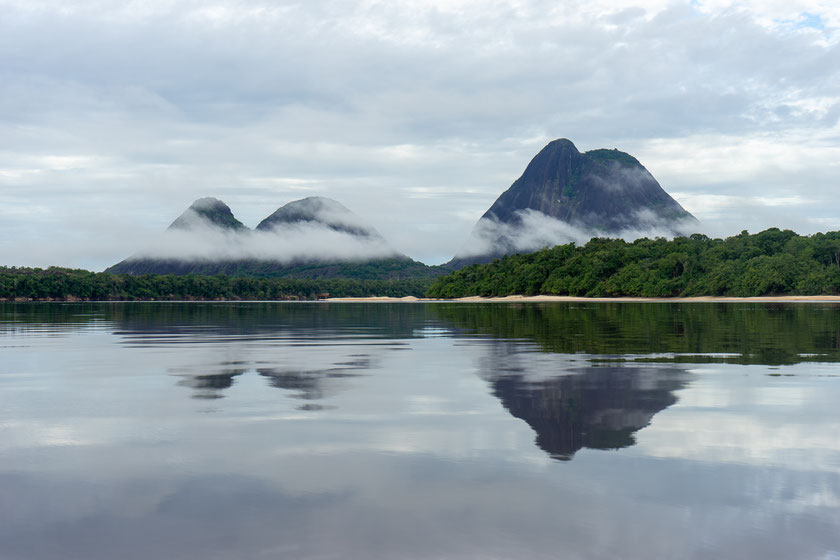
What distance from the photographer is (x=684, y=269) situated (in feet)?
498

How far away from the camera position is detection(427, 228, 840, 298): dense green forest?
12950cm

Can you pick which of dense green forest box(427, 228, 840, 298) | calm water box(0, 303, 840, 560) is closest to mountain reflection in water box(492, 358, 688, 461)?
calm water box(0, 303, 840, 560)

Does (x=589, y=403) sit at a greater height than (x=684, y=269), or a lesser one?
lesser

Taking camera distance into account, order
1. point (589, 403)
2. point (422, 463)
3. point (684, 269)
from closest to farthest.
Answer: point (422, 463) < point (589, 403) < point (684, 269)

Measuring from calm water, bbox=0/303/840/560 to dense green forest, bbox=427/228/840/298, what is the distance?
12261 centimetres

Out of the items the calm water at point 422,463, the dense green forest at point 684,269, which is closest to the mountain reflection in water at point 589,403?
the calm water at point 422,463

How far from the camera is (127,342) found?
31.5m

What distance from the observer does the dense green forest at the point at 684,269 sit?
130 metres

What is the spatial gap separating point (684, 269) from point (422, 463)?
15280 cm

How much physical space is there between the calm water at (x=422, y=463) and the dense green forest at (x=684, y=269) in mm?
122610

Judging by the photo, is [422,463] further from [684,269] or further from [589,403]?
[684,269]

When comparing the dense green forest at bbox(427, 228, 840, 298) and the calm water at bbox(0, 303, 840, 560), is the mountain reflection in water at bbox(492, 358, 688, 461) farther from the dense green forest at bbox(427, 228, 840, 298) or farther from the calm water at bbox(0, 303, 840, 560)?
the dense green forest at bbox(427, 228, 840, 298)

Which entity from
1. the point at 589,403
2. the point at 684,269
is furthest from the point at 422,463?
the point at 684,269

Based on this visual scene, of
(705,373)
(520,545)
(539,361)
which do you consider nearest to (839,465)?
(520,545)
